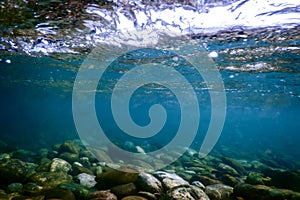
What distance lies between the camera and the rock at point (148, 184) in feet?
28.5

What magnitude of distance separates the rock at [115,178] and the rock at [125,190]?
605mm

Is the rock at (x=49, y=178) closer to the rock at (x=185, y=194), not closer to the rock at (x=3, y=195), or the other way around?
the rock at (x=3, y=195)

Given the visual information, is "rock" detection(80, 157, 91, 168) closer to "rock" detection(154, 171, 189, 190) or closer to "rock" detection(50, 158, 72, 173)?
"rock" detection(50, 158, 72, 173)


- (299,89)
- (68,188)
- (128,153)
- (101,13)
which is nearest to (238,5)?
(101,13)

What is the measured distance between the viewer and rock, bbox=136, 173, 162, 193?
28.5ft

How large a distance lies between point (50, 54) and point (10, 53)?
152 inches

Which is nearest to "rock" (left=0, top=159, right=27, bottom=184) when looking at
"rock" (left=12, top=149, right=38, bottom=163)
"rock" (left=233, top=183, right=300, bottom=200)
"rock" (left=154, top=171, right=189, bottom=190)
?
"rock" (left=154, top=171, right=189, bottom=190)

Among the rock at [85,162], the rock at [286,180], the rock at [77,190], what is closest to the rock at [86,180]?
the rock at [77,190]

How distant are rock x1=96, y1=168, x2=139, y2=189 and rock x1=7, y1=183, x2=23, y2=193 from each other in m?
2.93

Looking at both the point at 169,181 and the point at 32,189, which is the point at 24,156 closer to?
the point at 32,189

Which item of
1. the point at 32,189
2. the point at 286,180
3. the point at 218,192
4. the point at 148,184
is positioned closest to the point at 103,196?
the point at 148,184

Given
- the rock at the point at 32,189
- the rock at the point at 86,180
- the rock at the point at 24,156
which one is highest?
the rock at the point at 32,189

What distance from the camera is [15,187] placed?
9156 millimetres

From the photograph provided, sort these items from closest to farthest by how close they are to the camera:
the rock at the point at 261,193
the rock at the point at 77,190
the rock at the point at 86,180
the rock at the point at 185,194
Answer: the rock at the point at 185,194, the rock at the point at 261,193, the rock at the point at 77,190, the rock at the point at 86,180
